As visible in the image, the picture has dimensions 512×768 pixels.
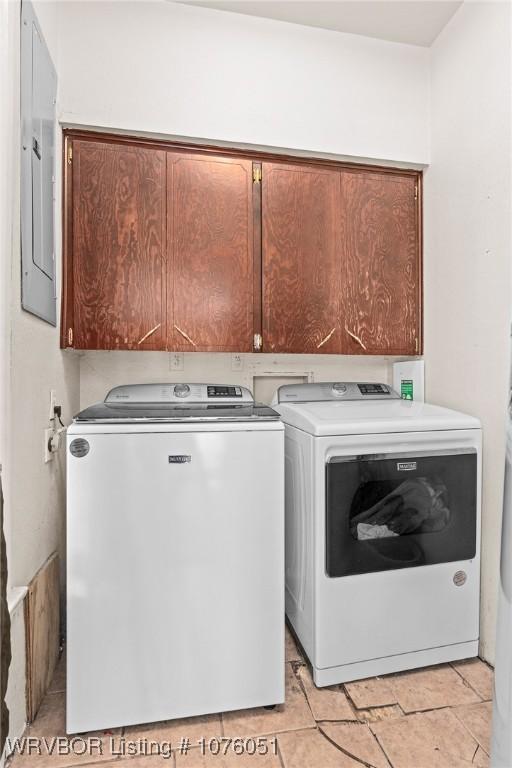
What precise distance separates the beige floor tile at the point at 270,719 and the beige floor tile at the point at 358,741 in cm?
7

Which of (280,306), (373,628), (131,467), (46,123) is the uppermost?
(46,123)

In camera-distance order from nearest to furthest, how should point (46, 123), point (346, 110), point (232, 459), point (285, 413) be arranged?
point (232, 459) < point (46, 123) < point (285, 413) < point (346, 110)

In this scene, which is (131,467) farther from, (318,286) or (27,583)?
(318,286)

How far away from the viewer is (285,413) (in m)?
1.84

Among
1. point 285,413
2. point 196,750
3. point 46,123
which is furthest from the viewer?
point 285,413

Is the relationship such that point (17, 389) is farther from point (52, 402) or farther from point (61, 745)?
point (61, 745)

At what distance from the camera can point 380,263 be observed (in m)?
2.06

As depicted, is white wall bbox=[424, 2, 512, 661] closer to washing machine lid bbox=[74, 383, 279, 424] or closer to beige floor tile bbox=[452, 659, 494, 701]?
beige floor tile bbox=[452, 659, 494, 701]

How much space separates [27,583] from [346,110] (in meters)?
2.28

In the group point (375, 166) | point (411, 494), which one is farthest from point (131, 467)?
point (375, 166)

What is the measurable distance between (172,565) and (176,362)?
1.04 meters

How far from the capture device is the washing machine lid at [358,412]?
5.07 feet

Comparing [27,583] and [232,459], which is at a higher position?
[232,459]

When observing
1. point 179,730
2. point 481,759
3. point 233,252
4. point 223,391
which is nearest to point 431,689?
point 481,759
